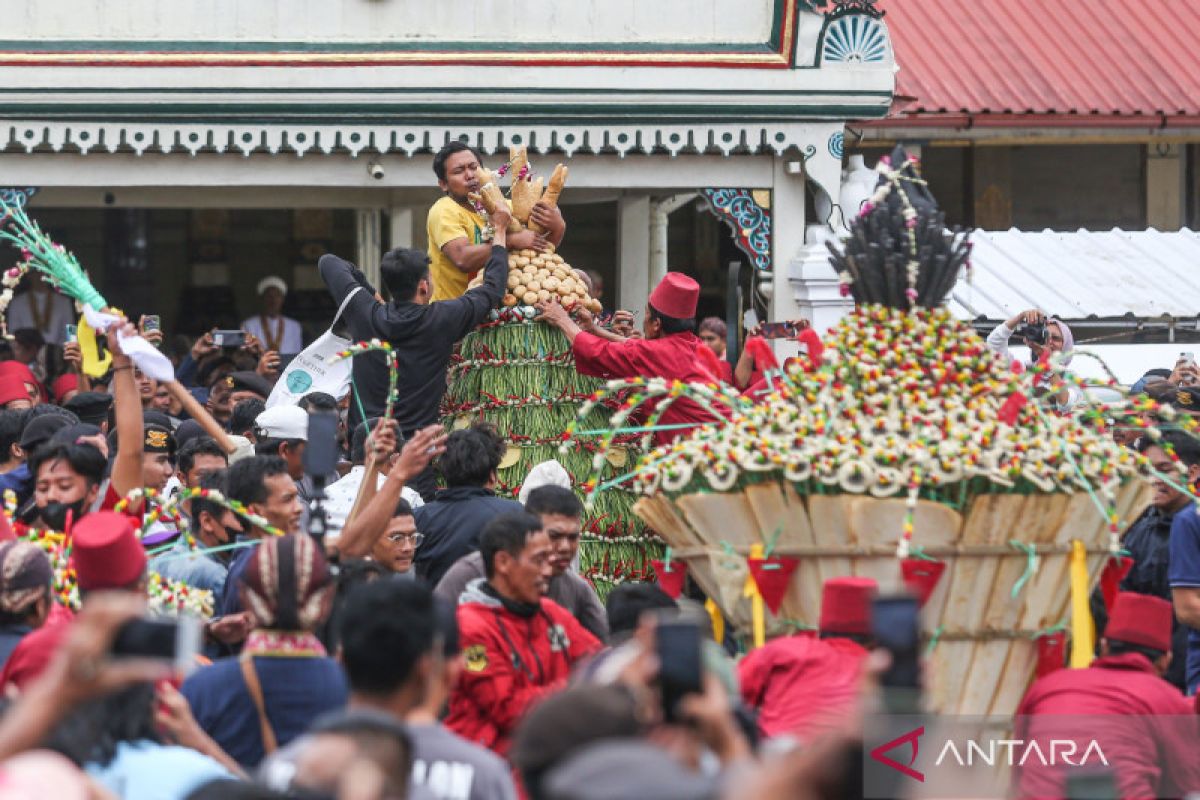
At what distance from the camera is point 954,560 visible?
673 cm

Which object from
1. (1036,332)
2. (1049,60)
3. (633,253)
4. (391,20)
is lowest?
(1036,332)

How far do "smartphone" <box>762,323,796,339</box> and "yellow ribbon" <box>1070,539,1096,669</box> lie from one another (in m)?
2.98

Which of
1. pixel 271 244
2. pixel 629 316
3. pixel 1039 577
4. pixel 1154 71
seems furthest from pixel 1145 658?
pixel 271 244

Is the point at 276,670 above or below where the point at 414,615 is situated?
below

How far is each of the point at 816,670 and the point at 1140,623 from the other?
127 cm

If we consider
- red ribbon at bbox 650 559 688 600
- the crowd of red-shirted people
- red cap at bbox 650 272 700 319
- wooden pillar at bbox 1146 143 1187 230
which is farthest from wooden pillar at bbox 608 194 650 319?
red ribbon at bbox 650 559 688 600

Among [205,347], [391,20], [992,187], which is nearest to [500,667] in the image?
[205,347]

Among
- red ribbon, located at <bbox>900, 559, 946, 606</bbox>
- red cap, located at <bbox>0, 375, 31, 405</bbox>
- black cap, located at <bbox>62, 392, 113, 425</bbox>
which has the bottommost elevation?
red ribbon, located at <bbox>900, 559, 946, 606</bbox>

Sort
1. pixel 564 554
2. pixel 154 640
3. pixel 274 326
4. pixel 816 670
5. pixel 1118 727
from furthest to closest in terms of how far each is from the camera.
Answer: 1. pixel 274 326
2. pixel 564 554
3. pixel 1118 727
4. pixel 816 670
5. pixel 154 640

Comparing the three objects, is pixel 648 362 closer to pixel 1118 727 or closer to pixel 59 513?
pixel 59 513

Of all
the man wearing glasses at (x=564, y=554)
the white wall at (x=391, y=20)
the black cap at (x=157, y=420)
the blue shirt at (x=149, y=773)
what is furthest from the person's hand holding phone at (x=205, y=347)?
the blue shirt at (x=149, y=773)

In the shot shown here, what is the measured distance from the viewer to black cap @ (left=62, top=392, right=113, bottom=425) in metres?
10.7

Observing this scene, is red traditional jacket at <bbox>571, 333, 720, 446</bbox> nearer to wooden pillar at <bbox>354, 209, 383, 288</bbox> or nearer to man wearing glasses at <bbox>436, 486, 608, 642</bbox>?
man wearing glasses at <bbox>436, 486, 608, 642</bbox>

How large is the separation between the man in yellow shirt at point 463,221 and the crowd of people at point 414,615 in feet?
0.05
